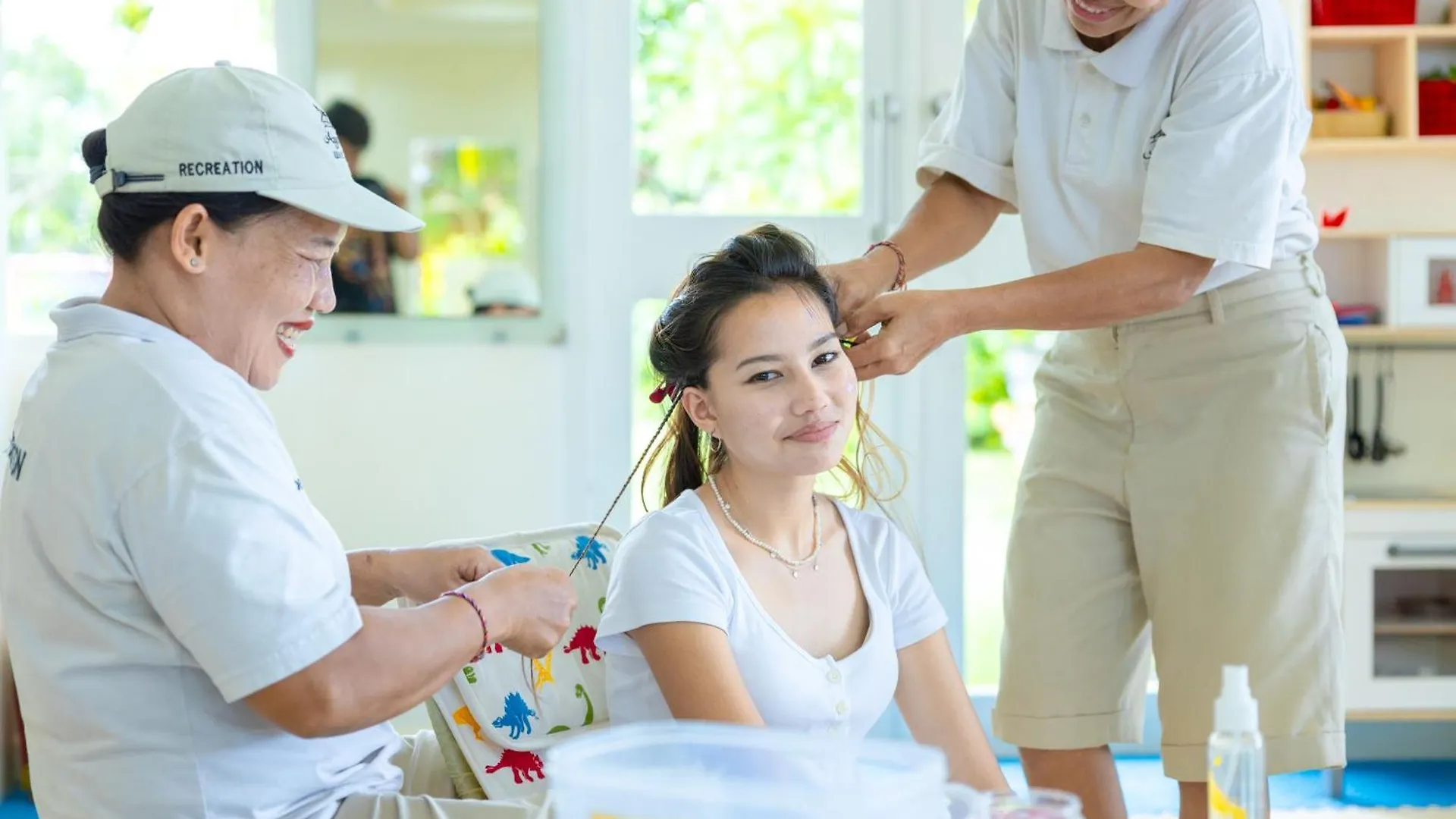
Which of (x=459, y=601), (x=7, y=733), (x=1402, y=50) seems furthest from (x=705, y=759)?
(x=1402, y=50)

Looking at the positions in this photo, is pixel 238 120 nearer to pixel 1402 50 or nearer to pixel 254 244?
pixel 254 244

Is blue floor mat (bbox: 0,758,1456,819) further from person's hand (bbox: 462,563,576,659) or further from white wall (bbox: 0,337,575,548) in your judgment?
person's hand (bbox: 462,563,576,659)

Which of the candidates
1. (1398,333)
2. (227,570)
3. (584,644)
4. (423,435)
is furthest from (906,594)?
(1398,333)

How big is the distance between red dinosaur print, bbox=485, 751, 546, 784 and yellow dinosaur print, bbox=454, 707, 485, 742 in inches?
1.3

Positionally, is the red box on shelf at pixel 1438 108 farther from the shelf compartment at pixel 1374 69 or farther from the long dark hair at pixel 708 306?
the long dark hair at pixel 708 306

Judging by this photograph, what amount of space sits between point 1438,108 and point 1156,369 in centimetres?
201

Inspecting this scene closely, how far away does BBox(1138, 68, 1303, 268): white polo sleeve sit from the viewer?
68.7 inches

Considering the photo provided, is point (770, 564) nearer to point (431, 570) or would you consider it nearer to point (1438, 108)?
point (431, 570)

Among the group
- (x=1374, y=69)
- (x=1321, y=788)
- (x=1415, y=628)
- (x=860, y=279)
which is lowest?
(x=1321, y=788)

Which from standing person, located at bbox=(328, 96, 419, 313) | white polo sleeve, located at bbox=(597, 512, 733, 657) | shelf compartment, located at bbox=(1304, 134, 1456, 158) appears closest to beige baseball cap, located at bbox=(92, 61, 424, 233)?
white polo sleeve, located at bbox=(597, 512, 733, 657)

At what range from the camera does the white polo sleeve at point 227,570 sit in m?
1.16

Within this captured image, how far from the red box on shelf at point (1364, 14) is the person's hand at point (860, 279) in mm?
1963

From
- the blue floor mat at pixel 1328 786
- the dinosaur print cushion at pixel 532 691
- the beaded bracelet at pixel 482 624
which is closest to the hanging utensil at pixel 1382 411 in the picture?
the blue floor mat at pixel 1328 786

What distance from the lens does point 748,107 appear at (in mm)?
3518
